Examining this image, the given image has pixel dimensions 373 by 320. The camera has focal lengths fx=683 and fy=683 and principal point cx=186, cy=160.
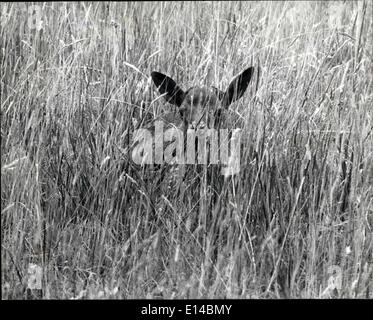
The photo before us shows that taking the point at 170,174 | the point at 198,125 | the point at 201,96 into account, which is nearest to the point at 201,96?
the point at 201,96

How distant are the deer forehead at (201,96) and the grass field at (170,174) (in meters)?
0.17

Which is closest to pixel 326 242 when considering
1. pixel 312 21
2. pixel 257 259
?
pixel 257 259

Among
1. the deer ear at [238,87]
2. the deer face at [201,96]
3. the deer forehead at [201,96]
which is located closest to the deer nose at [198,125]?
the deer face at [201,96]

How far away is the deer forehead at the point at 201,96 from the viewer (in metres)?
3.66

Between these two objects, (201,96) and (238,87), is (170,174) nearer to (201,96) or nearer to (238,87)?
(201,96)

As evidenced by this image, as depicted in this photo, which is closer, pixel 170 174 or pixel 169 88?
pixel 170 174

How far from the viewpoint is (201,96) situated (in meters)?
3.69

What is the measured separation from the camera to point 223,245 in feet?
10.6

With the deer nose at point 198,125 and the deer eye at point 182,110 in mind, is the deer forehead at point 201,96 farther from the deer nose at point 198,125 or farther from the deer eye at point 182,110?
the deer nose at point 198,125

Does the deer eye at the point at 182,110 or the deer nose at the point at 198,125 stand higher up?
the deer eye at the point at 182,110

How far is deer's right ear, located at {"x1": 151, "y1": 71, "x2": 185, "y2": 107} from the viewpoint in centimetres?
Answer: 367

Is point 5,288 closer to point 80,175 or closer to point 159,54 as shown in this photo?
point 80,175

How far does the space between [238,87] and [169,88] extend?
0.38m

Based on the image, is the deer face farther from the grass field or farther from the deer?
the grass field
